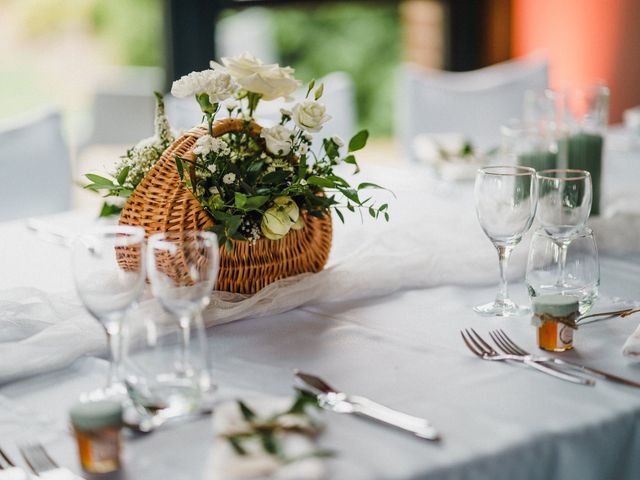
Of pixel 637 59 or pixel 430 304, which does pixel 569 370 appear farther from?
pixel 637 59

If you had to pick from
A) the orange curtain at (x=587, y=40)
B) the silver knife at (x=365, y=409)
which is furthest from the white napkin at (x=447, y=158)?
the orange curtain at (x=587, y=40)

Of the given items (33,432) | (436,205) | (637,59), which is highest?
(637,59)

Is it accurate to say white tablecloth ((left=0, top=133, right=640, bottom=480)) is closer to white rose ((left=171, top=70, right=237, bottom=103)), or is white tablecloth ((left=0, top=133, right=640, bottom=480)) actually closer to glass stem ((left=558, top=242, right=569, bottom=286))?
glass stem ((left=558, top=242, right=569, bottom=286))

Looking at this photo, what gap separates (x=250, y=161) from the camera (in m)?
1.25

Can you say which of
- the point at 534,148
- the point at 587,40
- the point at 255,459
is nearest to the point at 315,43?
the point at 587,40

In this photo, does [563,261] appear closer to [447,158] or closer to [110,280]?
[110,280]

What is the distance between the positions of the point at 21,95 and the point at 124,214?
3.66 metres

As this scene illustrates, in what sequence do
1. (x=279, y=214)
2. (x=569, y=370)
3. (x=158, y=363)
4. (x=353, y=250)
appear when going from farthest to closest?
1. (x=353, y=250)
2. (x=279, y=214)
3. (x=569, y=370)
4. (x=158, y=363)

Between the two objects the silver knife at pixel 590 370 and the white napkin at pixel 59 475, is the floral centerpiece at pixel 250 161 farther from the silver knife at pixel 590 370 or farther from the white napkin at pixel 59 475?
the white napkin at pixel 59 475

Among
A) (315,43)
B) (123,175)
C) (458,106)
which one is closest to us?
(123,175)

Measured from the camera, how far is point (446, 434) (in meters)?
0.87

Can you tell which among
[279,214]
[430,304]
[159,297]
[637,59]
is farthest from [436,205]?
[637,59]

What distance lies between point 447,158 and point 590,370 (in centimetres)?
120

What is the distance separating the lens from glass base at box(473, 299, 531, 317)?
1250mm
